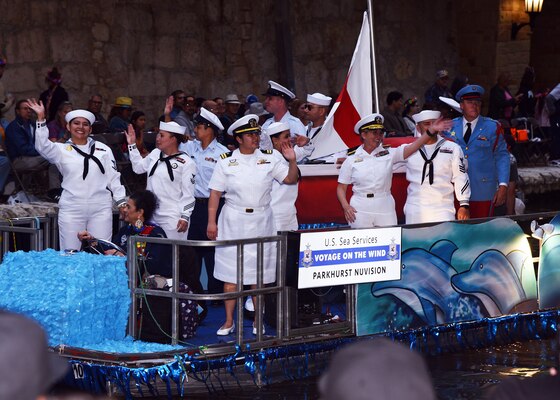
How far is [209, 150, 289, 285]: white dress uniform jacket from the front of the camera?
29.4 ft

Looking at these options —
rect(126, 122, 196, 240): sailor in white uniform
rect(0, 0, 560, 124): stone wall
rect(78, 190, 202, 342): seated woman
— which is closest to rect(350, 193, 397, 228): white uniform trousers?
rect(126, 122, 196, 240): sailor in white uniform

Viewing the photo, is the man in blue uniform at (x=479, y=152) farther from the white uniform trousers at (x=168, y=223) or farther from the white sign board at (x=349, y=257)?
the white uniform trousers at (x=168, y=223)

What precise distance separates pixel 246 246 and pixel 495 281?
218 centimetres

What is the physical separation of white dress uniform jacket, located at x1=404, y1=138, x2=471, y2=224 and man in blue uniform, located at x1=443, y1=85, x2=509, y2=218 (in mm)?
780

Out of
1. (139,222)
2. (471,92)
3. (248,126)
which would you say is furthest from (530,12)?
(139,222)

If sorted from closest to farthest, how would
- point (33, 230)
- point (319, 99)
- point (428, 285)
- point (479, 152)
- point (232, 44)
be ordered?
point (33, 230) < point (428, 285) < point (479, 152) < point (319, 99) < point (232, 44)

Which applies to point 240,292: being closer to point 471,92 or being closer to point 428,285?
point 428,285

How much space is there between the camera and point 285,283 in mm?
8469

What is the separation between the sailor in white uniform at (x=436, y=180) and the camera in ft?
32.8

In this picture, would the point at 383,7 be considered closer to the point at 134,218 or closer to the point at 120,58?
the point at 120,58

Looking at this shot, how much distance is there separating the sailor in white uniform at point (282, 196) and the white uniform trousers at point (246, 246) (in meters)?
0.54

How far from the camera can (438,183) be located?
9.98 m

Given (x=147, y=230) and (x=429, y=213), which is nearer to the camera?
(x=147, y=230)

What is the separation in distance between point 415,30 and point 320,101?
11123mm
